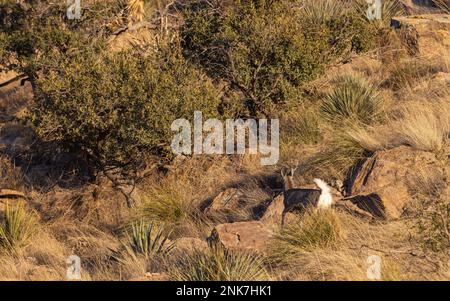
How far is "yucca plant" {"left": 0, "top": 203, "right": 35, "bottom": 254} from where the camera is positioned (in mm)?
10914

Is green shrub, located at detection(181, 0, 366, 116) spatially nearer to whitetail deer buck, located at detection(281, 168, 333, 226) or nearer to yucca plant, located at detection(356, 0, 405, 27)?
yucca plant, located at detection(356, 0, 405, 27)

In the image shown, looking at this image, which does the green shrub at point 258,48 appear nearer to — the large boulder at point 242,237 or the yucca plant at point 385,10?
the yucca plant at point 385,10

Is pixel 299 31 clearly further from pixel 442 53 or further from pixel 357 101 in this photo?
pixel 442 53

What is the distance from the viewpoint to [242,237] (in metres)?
9.27

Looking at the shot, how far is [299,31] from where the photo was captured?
543 inches

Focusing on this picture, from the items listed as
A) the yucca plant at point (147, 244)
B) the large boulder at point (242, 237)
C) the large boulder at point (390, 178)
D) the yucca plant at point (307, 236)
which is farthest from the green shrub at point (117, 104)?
the yucca plant at point (307, 236)

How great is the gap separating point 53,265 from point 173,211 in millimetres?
2608

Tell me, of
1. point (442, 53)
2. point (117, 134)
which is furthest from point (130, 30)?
point (442, 53)

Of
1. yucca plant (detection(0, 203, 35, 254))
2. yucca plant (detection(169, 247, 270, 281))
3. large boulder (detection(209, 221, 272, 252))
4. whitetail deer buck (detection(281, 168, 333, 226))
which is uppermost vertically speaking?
whitetail deer buck (detection(281, 168, 333, 226))

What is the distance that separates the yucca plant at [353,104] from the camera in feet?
45.5

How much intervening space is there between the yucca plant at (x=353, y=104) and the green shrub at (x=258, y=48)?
1.91 feet

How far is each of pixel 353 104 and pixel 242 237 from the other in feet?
17.6

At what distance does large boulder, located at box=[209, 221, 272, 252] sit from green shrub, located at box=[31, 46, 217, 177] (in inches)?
128

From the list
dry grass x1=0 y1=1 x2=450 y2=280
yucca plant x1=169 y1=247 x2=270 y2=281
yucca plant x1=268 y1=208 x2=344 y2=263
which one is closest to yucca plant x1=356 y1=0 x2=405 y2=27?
dry grass x1=0 y1=1 x2=450 y2=280
